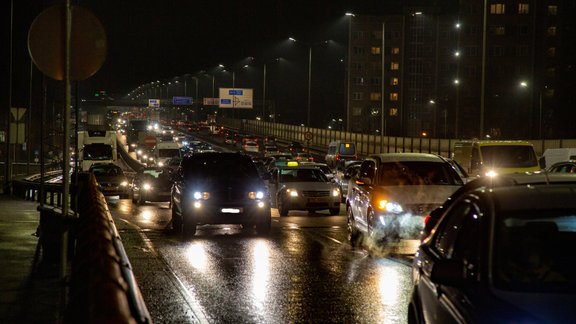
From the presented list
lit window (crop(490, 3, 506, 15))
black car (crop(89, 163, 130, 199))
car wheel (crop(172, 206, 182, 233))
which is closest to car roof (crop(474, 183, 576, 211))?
car wheel (crop(172, 206, 182, 233))

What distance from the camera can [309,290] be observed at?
11.9m

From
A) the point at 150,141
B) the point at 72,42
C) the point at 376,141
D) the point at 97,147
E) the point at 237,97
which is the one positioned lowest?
the point at 97,147

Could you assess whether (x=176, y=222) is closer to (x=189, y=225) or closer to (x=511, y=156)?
(x=189, y=225)

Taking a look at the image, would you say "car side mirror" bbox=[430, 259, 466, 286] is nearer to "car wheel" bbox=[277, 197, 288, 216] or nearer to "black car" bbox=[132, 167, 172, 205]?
"car wheel" bbox=[277, 197, 288, 216]

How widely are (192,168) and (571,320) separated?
53.4ft

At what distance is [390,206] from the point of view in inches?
635

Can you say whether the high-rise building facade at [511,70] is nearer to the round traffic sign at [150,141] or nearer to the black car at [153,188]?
the round traffic sign at [150,141]

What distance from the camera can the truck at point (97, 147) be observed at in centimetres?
5194

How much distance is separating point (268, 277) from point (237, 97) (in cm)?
8467

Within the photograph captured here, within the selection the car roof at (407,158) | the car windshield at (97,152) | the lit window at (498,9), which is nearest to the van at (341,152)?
the car windshield at (97,152)

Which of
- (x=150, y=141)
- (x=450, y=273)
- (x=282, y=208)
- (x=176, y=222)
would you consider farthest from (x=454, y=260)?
(x=150, y=141)

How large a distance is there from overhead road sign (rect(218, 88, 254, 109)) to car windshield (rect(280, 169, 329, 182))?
68567 millimetres

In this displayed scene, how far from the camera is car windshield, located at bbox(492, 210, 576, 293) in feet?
17.5

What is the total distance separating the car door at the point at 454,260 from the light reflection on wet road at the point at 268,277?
3.23 m
